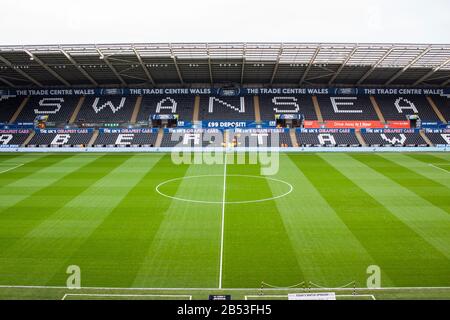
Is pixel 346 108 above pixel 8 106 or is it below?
above

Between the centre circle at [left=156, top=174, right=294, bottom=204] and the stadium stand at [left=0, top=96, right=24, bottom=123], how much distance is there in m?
35.8

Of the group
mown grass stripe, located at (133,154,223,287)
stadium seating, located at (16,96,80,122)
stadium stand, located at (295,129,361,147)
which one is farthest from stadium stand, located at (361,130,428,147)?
stadium seating, located at (16,96,80,122)

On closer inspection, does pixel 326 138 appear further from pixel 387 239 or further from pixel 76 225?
pixel 76 225

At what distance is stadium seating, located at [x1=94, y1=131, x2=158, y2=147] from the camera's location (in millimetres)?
50750

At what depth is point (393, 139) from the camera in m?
51.5

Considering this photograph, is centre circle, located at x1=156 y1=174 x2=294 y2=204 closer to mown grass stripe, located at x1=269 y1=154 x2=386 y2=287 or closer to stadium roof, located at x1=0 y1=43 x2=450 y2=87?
mown grass stripe, located at x1=269 y1=154 x2=386 y2=287

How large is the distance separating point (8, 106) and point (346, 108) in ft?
154

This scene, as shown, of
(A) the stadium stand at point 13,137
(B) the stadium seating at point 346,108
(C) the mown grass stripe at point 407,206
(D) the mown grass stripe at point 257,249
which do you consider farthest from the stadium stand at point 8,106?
(C) the mown grass stripe at point 407,206

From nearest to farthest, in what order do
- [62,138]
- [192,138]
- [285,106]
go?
[192,138] → [62,138] → [285,106]

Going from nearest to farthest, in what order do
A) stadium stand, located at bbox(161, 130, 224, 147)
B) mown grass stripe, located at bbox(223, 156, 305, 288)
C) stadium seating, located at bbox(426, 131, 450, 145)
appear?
mown grass stripe, located at bbox(223, 156, 305, 288)
stadium stand, located at bbox(161, 130, 224, 147)
stadium seating, located at bbox(426, 131, 450, 145)

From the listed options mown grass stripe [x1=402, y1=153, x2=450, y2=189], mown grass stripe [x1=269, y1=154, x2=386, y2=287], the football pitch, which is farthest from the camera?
mown grass stripe [x1=402, y1=153, x2=450, y2=189]

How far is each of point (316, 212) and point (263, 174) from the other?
36.3ft

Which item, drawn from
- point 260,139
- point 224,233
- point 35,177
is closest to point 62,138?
point 35,177

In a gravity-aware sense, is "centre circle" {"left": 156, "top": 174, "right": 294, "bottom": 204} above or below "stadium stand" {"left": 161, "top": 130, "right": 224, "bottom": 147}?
below
